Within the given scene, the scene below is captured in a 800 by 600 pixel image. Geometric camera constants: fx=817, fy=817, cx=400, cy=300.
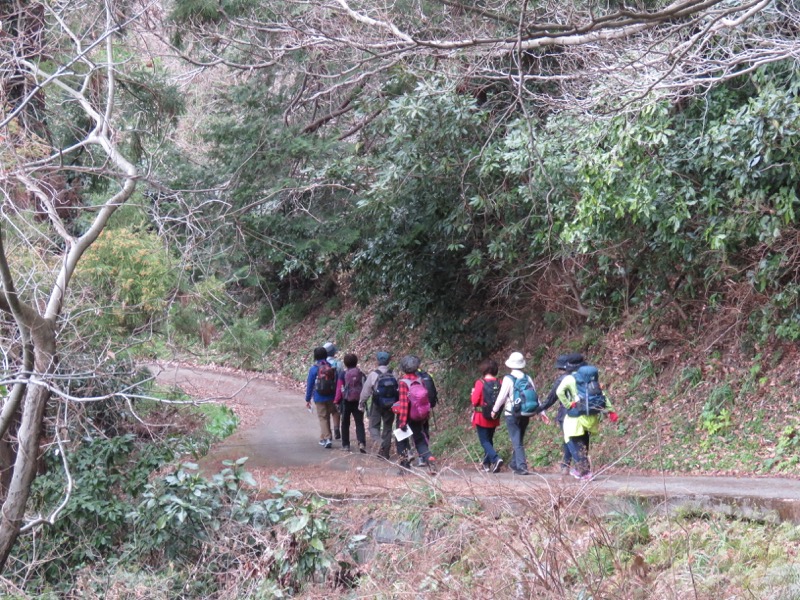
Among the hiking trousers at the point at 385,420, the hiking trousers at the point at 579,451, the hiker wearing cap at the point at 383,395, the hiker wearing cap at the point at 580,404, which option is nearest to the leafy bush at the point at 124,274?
the hiker wearing cap at the point at 383,395

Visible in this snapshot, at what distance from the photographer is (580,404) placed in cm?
1003

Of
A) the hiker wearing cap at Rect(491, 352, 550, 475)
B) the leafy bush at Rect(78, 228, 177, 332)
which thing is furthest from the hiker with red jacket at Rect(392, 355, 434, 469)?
the leafy bush at Rect(78, 228, 177, 332)

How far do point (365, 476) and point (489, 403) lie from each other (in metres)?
1.95

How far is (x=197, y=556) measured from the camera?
9.52m

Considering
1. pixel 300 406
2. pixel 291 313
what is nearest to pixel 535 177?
pixel 300 406

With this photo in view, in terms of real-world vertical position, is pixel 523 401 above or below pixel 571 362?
below

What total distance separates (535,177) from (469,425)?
19.9 ft

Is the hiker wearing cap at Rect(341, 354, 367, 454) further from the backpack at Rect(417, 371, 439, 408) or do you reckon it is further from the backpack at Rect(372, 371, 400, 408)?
the backpack at Rect(417, 371, 439, 408)

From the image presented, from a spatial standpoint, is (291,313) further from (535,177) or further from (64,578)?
(64,578)

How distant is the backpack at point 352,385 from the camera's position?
45.0 ft

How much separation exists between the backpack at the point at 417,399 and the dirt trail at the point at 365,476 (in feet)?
2.81

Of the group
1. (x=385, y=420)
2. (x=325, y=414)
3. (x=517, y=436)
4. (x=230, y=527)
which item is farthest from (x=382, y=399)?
(x=230, y=527)

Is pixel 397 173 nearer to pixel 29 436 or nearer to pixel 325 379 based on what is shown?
pixel 325 379

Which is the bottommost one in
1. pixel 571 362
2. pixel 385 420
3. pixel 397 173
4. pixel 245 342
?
pixel 385 420
